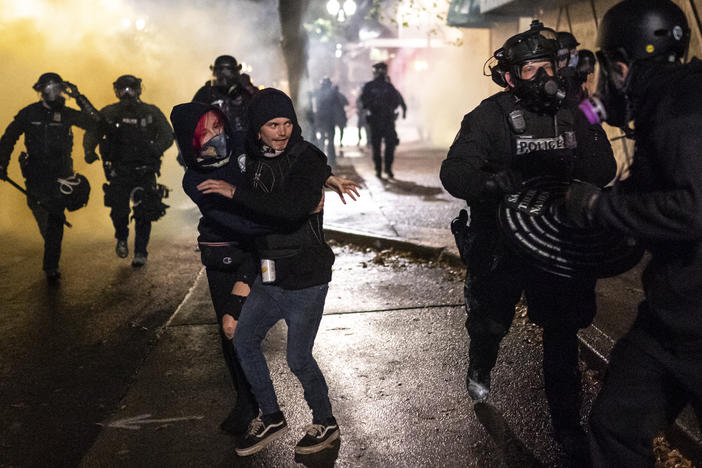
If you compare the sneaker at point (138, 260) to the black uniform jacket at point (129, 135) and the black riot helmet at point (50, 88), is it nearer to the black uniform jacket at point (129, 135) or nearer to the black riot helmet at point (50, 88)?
the black uniform jacket at point (129, 135)

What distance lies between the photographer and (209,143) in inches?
124

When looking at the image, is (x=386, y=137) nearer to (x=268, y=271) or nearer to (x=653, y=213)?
(x=268, y=271)

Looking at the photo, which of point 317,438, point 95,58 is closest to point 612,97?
point 317,438

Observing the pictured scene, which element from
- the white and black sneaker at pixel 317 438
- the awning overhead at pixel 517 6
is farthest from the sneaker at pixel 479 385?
the awning overhead at pixel 517 6

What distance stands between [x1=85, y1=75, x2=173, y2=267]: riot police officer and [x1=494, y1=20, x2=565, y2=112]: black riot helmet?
5050 mm

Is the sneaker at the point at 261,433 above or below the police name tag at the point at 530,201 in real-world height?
below

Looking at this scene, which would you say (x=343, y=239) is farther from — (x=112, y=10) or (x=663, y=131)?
(x=112, y=10)

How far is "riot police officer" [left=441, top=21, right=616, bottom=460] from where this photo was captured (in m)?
3.12

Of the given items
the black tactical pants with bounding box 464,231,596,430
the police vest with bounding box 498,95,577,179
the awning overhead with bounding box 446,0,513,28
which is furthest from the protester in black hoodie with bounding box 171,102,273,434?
the awning overhead with bounding box 446,0,513,28

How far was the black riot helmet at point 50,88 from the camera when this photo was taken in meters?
6.70

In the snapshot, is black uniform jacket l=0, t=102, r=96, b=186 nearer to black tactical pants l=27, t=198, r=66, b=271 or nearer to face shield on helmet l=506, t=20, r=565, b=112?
black tactical pants l=27, t=198, r=66, b=271

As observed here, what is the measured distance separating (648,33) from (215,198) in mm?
1953

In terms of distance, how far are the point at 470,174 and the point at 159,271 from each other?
4790 millimetres

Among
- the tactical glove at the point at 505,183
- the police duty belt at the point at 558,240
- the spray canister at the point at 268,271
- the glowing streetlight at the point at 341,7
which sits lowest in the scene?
the spray canister at the point at 268,271
